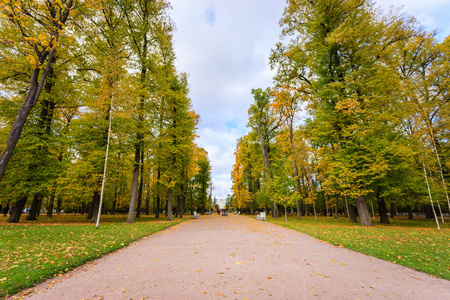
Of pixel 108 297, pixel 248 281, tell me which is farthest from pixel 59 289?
pixel 248 281

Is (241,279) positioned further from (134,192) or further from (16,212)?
(16,212)

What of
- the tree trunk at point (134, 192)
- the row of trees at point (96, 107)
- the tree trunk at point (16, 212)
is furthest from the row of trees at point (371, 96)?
the tree trunk at point (16, 212)

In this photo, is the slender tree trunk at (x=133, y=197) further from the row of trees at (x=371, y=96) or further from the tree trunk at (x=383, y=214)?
the tree trunk at (x=383, y=214)

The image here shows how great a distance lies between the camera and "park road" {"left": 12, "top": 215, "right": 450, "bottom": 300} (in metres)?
3.09

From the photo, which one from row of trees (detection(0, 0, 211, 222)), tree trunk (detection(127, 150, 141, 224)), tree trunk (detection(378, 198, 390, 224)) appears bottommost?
tree trunk (detection(378, 198, 390, 224))

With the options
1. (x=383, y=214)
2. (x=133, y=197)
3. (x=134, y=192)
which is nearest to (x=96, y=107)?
(x=134, y=192)

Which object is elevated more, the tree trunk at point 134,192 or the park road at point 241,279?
the tree trunk at point 134,192

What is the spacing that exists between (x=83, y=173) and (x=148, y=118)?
22.3 feet

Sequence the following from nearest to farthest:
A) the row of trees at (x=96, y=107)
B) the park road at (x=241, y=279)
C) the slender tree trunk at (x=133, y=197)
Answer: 1. the park road at (x=241, y=279)
2. the row of trees at (x=96, y=107)
3. the slender tree trunk at (x=133, y=197)

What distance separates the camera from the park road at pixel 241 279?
3092 millimetres

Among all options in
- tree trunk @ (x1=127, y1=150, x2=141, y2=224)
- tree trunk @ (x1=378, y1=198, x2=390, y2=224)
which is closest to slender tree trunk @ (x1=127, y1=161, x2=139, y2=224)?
tree trunk @ (x1=127, y1=150, x2=141, y2=224)

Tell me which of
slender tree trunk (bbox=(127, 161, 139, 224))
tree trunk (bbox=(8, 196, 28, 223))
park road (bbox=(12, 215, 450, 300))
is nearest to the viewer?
park road (bbox=(12, 215, 450, 300))

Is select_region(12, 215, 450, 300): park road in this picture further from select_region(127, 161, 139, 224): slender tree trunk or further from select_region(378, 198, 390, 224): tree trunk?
select_region(378, 198, 390, 224): tree trunk

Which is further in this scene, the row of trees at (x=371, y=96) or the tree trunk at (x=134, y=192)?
the tree trunk at (x=134, y=192)
